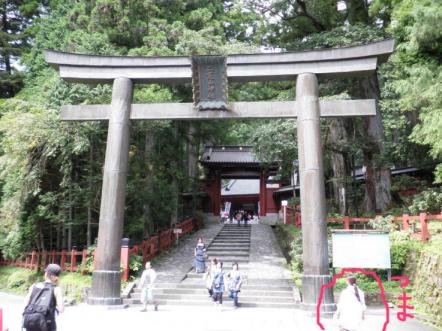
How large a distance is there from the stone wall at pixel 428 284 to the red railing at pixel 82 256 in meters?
8.39

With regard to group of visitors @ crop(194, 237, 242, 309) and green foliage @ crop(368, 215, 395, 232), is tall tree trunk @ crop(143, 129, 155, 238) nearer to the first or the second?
group of visitors @ crop(194, 237, 242, 309)

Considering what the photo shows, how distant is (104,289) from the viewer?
10125 mm

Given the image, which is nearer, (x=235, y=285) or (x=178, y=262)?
(x=235, y=285)

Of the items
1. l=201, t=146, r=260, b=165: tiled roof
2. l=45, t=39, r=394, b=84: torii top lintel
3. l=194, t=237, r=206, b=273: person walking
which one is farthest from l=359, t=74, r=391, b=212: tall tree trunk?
l=201, t=146, r=260, b=165: tiled roof

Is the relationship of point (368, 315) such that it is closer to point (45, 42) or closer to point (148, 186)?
point (148, 186)

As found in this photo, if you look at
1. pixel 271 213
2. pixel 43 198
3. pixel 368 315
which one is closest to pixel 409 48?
pixel 368 315

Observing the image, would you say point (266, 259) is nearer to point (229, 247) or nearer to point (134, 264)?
point (229, 247)

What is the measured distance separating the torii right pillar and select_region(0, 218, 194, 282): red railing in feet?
19.8

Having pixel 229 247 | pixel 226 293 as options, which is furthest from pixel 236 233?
pixel 226 293

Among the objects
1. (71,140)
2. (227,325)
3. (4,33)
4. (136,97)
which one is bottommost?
(227,325)

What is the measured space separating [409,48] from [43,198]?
12975 mm

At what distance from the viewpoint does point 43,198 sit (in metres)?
14.2

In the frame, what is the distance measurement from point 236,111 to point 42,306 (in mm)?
7712

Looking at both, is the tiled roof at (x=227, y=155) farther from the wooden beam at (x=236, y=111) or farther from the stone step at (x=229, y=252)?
the wooden beam at (x=236, y=111)
